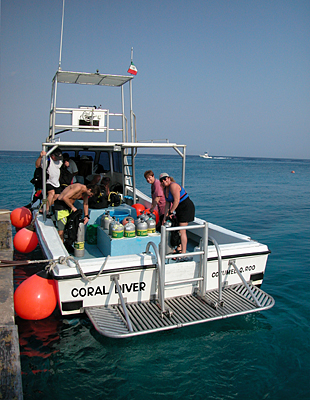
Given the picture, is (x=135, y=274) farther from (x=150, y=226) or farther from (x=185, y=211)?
(x=185, y=211)

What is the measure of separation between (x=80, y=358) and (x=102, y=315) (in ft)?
1.68

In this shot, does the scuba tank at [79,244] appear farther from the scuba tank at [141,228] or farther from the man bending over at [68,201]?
the scuba tank at [141,228]

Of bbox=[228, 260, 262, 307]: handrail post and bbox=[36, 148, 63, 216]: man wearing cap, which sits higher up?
bbox=[36, 148, 63, 216]: man wearing cap

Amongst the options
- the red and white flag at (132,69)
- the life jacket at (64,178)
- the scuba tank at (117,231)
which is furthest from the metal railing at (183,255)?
the red and white flag at (132,69)

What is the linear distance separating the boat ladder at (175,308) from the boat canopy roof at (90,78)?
450 cm

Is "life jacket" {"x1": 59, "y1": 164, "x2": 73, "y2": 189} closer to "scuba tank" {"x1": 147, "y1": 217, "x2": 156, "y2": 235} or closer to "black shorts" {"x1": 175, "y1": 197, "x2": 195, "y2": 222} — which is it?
"scuba tank" {"x1": 147, "y1": 217, "x2": 156, "y2": 235}

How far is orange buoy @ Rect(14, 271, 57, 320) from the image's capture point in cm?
431

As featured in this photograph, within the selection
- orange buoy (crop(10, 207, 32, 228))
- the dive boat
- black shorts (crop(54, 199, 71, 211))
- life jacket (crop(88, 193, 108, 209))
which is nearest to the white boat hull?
the dive boat

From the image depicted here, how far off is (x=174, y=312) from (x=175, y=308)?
0.39ft

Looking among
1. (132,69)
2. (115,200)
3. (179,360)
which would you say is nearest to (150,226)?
(115,200)

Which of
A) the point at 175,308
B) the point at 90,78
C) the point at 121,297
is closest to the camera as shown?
the point at 121,297

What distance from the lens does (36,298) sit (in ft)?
14.1

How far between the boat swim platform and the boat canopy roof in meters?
4.94

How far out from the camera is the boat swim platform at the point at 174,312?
374 cm
